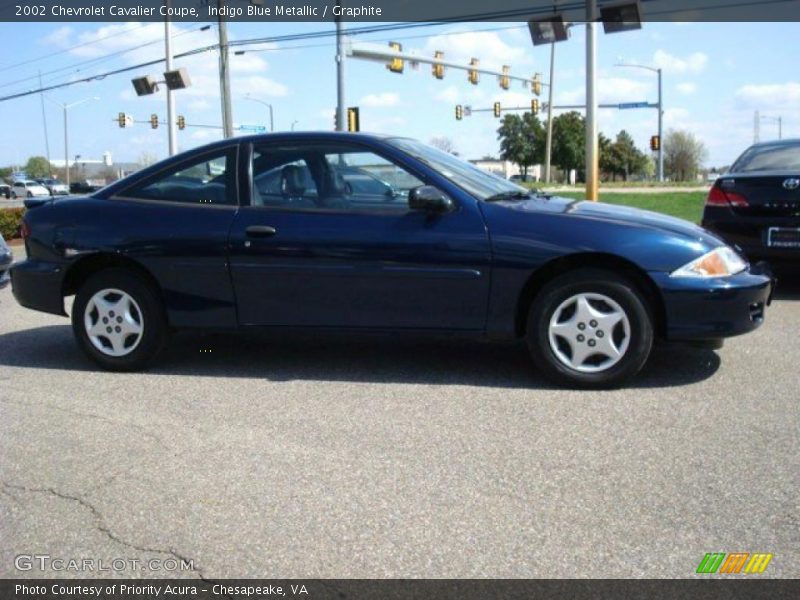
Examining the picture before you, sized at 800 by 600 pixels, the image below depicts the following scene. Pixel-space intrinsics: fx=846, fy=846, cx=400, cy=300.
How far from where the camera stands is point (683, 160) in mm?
86375

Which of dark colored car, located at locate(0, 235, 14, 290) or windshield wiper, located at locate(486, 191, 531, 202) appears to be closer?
windshield wiper, located at locate(486, 191, 531, 202)

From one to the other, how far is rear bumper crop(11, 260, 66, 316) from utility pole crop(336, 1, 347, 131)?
54.8 ft

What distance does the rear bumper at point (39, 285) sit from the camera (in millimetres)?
5652

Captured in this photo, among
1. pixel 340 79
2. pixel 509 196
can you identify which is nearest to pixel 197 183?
pixel 509 196

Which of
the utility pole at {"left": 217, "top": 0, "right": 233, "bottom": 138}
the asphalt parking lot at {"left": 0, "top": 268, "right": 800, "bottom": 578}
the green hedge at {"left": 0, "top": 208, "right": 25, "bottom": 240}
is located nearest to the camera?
the asphalt parking lot at {"left": 0, "top": 268, "right": 800, "bottom": 578}

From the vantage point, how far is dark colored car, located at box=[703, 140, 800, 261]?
7.31 meters

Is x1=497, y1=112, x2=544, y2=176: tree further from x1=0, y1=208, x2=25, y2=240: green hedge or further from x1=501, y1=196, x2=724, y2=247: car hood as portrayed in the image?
x1=501, y1=196, x2=724, y2=247: car hood

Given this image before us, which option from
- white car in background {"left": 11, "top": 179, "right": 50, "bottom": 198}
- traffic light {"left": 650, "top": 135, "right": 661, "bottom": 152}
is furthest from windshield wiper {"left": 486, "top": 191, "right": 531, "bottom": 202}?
white car in background {"left": 11, "top": 179, "right": 50, "bottom": 198}

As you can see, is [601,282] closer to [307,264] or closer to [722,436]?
[722,436]

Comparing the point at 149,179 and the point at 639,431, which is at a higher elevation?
the point at 149,179

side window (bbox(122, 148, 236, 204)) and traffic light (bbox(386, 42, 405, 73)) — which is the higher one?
traffic light (bbox(386, 42, 405, 73))

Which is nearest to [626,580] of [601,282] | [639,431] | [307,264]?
[639,431]

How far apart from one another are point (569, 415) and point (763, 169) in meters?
4.73

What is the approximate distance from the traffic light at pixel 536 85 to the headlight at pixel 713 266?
110 feet
